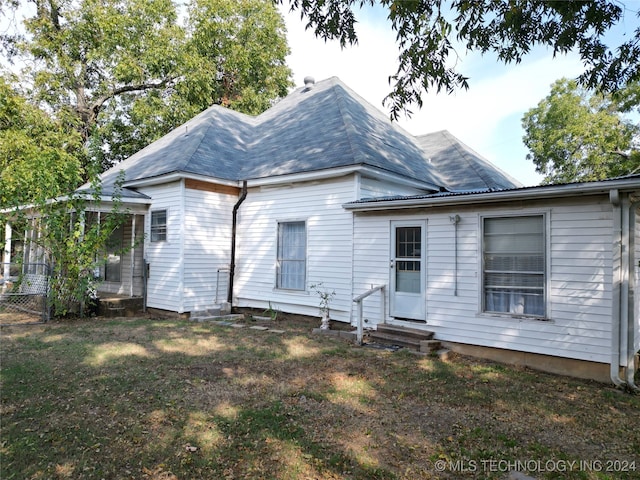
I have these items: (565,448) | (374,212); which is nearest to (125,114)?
(374,212)

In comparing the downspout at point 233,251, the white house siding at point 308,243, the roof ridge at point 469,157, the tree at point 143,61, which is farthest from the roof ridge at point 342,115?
the tree at point 143,61

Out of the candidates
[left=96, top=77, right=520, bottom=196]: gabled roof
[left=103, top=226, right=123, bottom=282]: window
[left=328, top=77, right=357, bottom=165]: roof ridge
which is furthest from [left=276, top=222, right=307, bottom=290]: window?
[left=103, top=226, right=123, bottom=282]: window

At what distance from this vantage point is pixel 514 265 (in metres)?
→ 6.44

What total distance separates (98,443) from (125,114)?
23.4 m

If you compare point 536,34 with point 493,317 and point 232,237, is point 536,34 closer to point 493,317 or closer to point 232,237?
point 493,317

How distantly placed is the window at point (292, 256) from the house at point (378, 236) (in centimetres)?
4

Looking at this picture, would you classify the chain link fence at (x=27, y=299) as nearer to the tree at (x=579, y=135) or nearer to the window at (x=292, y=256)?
the window at (x=292, y=256)

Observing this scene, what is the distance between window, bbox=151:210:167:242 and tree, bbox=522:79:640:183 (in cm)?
2395

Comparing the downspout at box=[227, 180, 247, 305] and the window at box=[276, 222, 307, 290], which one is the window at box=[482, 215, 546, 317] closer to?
the window at box=[276, 222, 307, 290]

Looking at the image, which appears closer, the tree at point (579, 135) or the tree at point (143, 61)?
the tree at point (143, 61)

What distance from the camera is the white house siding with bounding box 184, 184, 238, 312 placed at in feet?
33.5

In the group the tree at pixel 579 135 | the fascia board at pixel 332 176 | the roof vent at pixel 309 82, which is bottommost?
the fascia board at pixel 332 176

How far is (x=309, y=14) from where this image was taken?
5586 mm

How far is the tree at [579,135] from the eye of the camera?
2536cm
